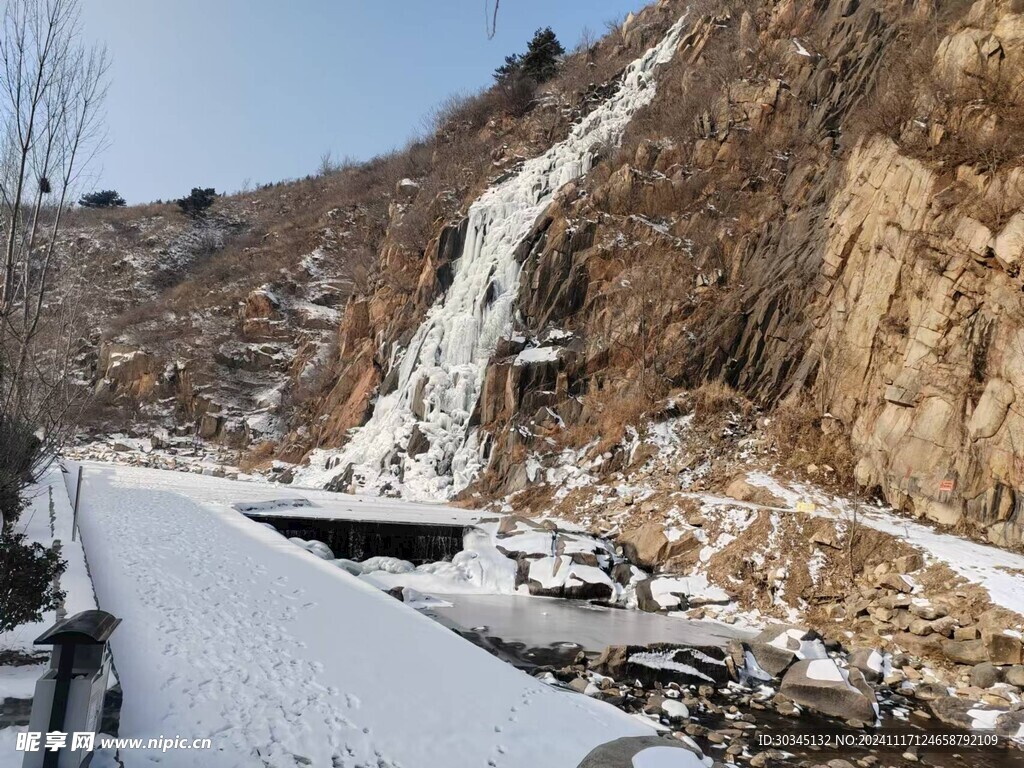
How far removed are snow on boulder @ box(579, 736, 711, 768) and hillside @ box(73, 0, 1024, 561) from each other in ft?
30.3

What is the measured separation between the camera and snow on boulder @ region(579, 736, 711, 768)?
14.5 ft

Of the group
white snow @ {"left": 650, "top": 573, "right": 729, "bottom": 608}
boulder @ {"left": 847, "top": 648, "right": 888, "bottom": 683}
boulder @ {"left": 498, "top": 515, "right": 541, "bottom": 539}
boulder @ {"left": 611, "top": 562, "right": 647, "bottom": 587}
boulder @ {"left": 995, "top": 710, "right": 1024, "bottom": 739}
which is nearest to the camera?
boulder @ {"left": 995, "top": 710, "right": 1024, "bottom": 739}

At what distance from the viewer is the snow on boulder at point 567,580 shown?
1287 centimetres

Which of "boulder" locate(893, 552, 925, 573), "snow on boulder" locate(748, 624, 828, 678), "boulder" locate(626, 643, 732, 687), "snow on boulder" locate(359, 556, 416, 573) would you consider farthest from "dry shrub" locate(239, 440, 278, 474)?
"boulder" locate(893, 552, 925, 573)

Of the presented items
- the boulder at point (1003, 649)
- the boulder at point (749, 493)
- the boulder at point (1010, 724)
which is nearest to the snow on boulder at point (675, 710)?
the boulder at point (1010, 724)

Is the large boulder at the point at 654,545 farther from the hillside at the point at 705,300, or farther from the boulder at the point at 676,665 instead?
the boulder at the point at 676,665

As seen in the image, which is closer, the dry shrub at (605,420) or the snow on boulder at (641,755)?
the snow on boulder at (641,755)

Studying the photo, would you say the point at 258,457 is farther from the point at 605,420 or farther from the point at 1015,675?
the point at 1015,675

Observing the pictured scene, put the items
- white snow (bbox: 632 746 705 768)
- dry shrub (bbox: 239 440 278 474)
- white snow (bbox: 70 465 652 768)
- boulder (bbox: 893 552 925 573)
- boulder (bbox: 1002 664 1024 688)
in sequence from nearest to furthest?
white snow (bbox: 632 746 705 768)
white snow (bbox: 70 465 652 768)
boulder (bbox: 1002 664 1024 688)
boulder (bbox: 893 552 925 573)
dry shrub (bbox: 239 440 278 474)

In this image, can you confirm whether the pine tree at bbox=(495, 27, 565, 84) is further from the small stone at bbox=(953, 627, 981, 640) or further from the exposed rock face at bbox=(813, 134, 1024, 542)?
the small stone at bbox=(953, 627, 981, 640)

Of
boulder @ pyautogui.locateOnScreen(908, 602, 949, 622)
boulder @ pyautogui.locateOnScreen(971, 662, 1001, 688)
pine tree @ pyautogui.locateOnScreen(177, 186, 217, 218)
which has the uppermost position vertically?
pine tree @ pyautogui.locateOnScreen(177, 186, 217, 218)

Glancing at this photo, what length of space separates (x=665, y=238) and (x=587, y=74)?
21679 millimetres

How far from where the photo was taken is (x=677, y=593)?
12219 millimetres

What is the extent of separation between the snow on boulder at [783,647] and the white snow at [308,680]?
338cm
